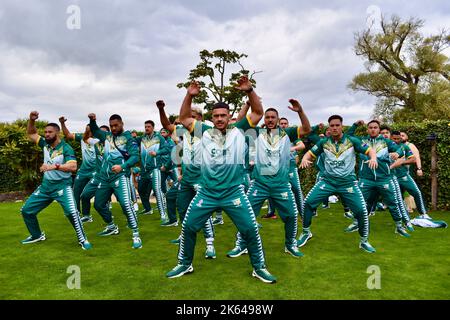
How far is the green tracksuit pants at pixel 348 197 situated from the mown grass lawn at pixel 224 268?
57 centimetres

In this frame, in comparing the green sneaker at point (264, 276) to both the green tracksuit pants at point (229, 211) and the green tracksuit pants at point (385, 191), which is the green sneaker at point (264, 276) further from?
the green tracksuit pants at point (385, 191)

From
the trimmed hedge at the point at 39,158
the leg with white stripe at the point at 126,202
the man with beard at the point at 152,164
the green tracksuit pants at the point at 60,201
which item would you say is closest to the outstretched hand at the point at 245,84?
the leg with white stripe at the point at 126,202

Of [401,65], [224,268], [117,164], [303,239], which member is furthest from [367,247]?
[401,65]

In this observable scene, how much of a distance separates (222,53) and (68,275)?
30.2 metres

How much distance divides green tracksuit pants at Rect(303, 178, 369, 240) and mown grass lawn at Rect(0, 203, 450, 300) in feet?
1.88

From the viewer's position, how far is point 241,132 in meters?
4.80

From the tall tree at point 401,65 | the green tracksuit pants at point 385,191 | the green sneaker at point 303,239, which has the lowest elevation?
the green sneaker at point 303,239

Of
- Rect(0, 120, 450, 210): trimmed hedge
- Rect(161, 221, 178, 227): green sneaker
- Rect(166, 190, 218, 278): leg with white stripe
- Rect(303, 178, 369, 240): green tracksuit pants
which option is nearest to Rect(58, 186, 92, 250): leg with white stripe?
Rect(161, 221, 178, 227): green sneaker

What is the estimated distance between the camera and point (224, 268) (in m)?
5.47

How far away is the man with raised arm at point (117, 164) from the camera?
6918mm

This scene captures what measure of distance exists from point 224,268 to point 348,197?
255cm

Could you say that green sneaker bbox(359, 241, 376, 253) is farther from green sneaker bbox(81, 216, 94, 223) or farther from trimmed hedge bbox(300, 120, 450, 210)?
green sneaker bbox(81, 216, 94, 223)

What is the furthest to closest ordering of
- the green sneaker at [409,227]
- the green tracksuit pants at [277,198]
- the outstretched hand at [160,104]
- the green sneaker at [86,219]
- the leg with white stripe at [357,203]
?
the green sneaker at [86,219] < the green sneaker at [409,227] < the leg with white stripe at [357,203] < the green tracksuit pants at [277,198] < the outstretched hand at [160,104]

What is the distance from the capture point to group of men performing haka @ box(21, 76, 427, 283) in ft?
15.4
